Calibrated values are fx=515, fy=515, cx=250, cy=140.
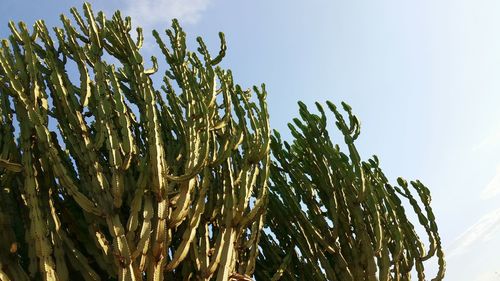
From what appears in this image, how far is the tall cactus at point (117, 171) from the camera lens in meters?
2.90

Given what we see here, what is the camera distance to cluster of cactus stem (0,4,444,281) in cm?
294

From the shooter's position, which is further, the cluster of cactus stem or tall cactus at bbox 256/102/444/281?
tall cactus at bbox 256/102/444/281

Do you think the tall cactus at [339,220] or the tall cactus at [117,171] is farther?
the tall cactus at [339,220]

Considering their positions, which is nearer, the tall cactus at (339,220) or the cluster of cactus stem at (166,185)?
the cluster of cactus stem at (166,185)

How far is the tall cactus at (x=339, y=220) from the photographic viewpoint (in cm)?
388

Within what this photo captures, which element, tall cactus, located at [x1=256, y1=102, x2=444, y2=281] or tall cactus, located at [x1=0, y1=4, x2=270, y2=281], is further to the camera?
tall cactus, located at [x1=256, y1=102, x2=444, y2=281]

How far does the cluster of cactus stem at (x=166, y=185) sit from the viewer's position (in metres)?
2.94

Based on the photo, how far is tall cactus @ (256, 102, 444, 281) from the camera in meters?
3.88

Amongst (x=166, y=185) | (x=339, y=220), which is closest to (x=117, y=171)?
(x=166, y=185)

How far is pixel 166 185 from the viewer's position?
299 cm

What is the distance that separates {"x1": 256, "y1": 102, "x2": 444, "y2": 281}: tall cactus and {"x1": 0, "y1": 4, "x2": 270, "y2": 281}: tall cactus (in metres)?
0.57

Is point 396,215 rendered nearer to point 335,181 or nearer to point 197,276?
point 335,181

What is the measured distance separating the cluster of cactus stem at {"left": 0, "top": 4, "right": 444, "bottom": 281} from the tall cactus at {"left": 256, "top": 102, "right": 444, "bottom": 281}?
1cm

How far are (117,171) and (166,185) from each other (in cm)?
29
